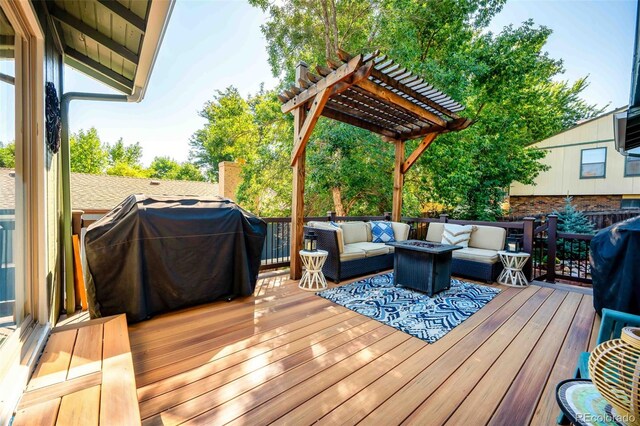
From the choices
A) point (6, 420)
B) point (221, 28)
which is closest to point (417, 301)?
point (6, 420)

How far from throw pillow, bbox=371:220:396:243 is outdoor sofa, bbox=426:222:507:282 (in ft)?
3.72

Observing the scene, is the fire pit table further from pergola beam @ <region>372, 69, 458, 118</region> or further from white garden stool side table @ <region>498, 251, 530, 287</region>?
pergola beam @ <region>372, 69, 458, 118</region>

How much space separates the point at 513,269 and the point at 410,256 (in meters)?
1.83

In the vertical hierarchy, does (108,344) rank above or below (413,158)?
below

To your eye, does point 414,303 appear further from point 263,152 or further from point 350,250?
point 263,152

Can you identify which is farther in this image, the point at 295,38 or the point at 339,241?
the point at 295,38

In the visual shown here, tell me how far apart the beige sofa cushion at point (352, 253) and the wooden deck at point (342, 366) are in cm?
115

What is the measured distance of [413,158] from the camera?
5871 mm

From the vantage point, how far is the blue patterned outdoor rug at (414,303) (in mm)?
2795

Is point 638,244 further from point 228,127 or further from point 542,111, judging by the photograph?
point 228,127

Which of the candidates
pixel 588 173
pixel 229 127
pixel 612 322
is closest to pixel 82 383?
pixel 612 322

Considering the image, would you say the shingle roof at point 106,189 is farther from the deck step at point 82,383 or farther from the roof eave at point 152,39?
the deck step at point 82,383

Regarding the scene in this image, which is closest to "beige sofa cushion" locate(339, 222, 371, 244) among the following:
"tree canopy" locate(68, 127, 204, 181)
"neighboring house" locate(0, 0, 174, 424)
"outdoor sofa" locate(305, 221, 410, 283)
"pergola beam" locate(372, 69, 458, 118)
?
"outdoor sofa" locate(305, 221, 410, 283)

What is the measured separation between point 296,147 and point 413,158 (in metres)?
2.86
